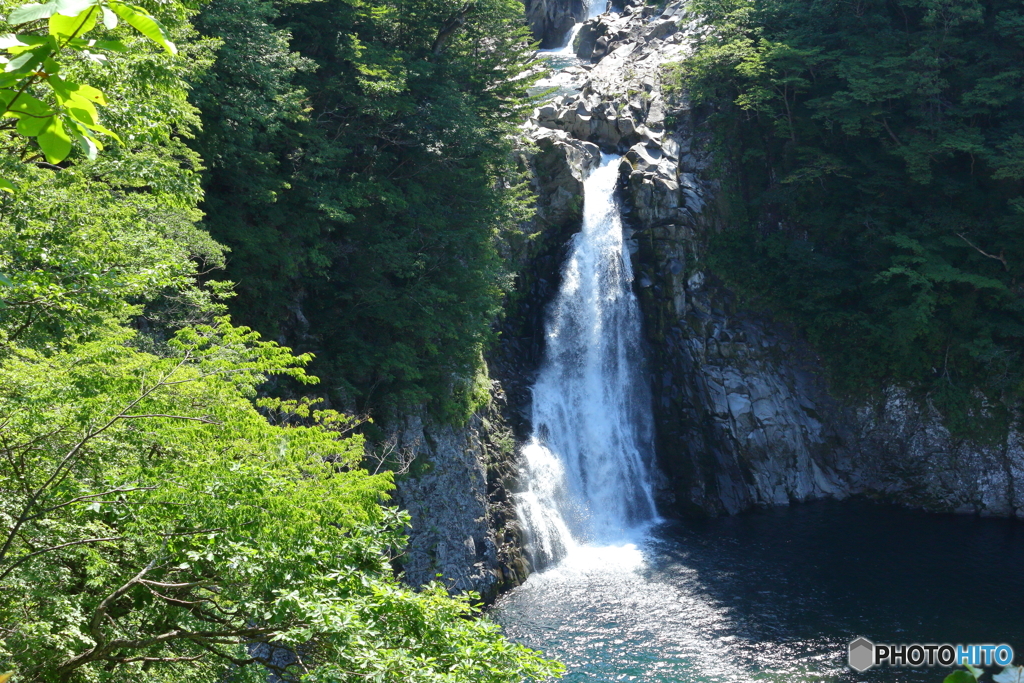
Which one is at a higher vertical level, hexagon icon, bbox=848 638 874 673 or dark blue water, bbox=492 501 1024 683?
dark blue water, bbox=492 501 1024 683

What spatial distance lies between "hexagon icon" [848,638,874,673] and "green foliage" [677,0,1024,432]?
37.7 feet

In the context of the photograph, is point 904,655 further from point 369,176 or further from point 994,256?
point 369,176

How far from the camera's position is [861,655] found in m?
15.1

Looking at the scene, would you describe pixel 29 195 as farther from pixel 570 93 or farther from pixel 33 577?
pixel 570 93

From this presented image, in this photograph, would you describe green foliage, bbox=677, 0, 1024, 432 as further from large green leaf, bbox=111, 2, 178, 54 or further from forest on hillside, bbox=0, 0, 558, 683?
large green leaf, bbox=111, 2, 178, 54

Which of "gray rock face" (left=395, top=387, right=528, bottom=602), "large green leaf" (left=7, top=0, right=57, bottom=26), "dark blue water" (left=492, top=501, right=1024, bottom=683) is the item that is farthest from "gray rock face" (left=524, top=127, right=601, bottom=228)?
"large green leaf" (left=7, top=0, right=57, bottom=26)

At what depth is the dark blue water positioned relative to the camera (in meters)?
15.2

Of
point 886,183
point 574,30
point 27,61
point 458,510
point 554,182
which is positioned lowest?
point 458,510

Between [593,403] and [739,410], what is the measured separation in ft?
17.1

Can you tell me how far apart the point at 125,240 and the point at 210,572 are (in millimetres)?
4309

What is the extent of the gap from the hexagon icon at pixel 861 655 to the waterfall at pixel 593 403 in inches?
318

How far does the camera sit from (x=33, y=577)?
5715 millimetres

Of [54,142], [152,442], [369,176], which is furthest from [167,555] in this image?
[369,176]

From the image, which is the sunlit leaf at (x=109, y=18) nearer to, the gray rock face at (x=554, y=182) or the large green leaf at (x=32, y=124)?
the large green leaf at (x=32, y=124)
